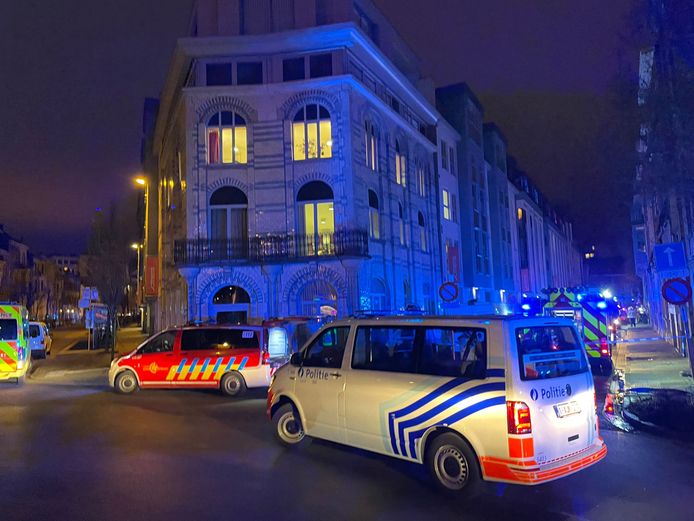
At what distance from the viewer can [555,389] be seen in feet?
19.8

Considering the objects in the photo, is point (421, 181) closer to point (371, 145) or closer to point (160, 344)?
point (371, 145)

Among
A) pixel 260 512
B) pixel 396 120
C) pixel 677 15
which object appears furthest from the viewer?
pixel 396 120

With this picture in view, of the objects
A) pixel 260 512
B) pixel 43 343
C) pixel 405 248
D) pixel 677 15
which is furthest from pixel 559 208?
pixel 260 512

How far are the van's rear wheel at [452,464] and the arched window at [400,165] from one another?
21.2 m

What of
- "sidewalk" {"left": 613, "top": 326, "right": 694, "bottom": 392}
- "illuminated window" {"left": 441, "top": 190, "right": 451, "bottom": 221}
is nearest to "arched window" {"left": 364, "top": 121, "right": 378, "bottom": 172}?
"illuminated window" {"left": 441, "top": 190, "right": 451, "bottom": 221}

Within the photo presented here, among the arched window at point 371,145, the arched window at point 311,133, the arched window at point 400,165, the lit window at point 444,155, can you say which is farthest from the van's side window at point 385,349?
the lit window at point 444,155

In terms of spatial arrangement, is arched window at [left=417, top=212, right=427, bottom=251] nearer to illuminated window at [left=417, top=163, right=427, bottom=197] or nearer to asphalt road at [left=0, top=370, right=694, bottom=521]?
illuminated window at [left=417, top=163, right=427, bottom=197]

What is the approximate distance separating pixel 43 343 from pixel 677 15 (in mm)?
27330

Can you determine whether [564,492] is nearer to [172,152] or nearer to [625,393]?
[625,393]

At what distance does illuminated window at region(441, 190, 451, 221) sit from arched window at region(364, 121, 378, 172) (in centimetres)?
885

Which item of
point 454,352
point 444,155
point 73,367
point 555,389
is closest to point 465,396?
point 454,352

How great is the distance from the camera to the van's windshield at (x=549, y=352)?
596 centimetres

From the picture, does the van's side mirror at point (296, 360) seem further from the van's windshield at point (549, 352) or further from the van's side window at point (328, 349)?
the van's windshield at point (549, 352)

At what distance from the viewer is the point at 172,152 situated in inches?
1070
